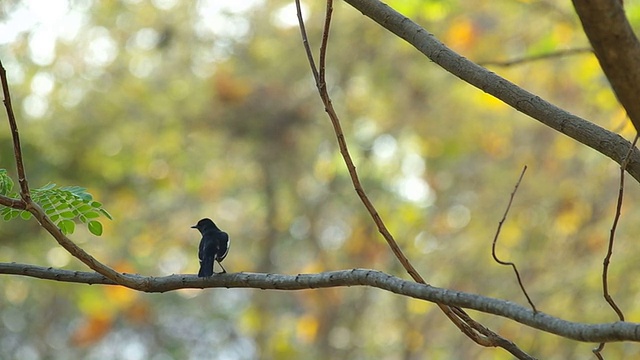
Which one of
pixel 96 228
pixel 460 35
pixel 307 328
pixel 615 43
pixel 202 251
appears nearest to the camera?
pixel 615 43

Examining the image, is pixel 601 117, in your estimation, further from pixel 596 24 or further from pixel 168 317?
Answer: pixel 596 24

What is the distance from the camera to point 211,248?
3.26 m

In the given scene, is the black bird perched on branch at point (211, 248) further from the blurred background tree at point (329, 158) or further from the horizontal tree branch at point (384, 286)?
the blurred background tree at point (329, 158)

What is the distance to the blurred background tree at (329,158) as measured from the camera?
12.1 metres

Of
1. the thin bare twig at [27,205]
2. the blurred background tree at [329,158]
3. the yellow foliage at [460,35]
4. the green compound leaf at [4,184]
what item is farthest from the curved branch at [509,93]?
the yellow foliage at [460,35]

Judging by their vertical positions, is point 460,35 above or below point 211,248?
above

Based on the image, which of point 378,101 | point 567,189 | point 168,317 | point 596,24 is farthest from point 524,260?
point 596,24

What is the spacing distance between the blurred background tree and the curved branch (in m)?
8.67

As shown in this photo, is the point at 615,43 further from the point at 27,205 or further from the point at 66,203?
the point at 66,203

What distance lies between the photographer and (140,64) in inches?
519

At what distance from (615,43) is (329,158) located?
40.5 ft

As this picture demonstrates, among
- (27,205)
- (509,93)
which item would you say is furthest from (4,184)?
(509,93)

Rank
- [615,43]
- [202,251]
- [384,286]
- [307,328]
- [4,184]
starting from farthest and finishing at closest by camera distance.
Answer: [307,328] → [202,251] → [4,184] → [384,286] → [615,43]

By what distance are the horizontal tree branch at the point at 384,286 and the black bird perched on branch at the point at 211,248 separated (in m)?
0.44
